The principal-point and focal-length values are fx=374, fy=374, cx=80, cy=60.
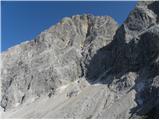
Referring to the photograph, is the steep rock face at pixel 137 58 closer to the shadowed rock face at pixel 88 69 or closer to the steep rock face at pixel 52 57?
the shadowed rock face at pixel 88 69

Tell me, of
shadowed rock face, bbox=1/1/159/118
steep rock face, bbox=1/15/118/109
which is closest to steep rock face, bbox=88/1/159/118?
shadowed rock face, bbox=1/1/159/118

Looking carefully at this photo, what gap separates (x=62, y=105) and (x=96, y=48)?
3070 cm

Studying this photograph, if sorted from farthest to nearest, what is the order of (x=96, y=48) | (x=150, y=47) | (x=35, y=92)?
1. (x=96, y=48)
2. (x=35, y=92)
3. (x=150, y=47)

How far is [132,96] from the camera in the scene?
84.4 meters

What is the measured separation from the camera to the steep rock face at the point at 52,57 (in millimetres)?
115562

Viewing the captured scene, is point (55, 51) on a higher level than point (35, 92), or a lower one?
higher

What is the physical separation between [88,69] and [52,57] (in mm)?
14578

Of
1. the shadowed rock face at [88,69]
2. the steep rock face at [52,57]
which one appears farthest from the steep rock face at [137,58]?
the steep rock face at [52,57]

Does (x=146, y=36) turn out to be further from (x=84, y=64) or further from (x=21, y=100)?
(x=21, y=100)

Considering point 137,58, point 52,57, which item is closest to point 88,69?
point 52,57

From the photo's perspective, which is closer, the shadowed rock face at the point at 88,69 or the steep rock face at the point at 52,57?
the shadowed rock face at the point at 88,69

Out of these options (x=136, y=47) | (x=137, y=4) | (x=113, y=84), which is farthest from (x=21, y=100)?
(x=137, y=4)

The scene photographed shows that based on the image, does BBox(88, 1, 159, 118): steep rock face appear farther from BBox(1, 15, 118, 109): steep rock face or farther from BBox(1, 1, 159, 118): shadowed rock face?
BBox(1, 15, 118, 109): steep rock face

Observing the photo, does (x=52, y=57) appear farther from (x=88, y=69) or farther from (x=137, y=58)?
(x=137, y=58)
